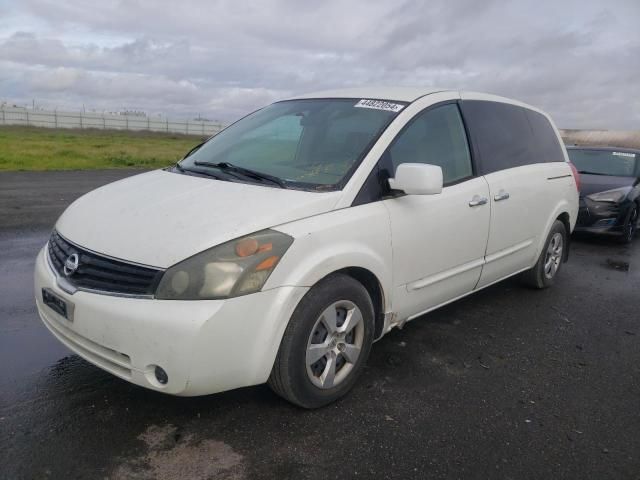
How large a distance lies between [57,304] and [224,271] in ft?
3.20

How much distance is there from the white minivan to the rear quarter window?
3cm

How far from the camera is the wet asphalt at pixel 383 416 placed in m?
2.53

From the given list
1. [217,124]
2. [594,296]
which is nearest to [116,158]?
[594,296]

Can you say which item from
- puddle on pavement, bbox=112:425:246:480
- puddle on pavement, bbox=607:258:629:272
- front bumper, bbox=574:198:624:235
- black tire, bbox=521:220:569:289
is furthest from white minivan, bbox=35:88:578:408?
front bumper, bbox=574:198:624:235

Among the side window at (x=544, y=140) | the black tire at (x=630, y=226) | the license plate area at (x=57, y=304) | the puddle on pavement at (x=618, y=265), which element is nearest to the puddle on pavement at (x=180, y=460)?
the license plate area at (x=57, y=304)

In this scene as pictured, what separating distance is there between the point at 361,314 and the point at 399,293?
39cm

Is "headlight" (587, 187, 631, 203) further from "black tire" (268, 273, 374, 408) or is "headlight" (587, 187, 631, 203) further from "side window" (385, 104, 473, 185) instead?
"black tire" (268, 273, 374, 408)

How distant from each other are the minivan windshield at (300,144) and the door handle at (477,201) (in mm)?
856

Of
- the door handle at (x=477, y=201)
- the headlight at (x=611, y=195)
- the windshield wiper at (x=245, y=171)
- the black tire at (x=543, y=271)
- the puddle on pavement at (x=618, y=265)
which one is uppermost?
the windshield wiper at (x=245, y=171)

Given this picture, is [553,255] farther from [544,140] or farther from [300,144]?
[300,144]

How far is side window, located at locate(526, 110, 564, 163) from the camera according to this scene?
505 cm

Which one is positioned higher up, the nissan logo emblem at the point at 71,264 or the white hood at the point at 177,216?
the white hood at the point at 177,216

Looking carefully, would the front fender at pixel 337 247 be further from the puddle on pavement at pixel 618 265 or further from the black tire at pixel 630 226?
the black tire at pixel 630 226

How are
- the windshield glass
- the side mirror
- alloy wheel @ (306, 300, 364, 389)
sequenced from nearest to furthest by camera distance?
alloy wheel @ (306, 300, 364, 389), the side mirror, the windshield glass
